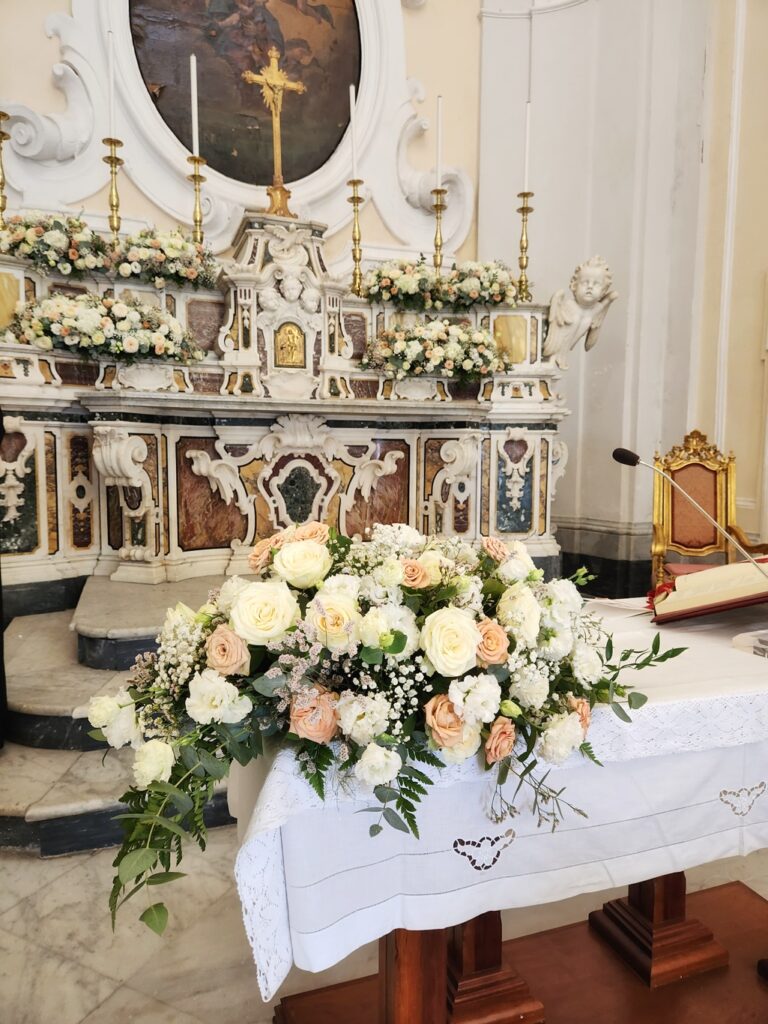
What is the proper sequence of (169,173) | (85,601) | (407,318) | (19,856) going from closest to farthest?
(19,856)
(85,601)
(407,318)
(169,173)

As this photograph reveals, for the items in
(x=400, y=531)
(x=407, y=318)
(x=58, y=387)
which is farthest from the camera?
(x=407, y=318)

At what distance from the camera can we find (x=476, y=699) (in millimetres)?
1192

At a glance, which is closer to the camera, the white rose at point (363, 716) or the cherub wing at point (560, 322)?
the white rose at point (363, 716)

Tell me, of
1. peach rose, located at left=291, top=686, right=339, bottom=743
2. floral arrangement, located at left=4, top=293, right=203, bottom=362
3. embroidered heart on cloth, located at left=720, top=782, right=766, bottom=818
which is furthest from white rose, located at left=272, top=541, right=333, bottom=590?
floral arrangement, located at left=4, top=293, right=203, bottom=362

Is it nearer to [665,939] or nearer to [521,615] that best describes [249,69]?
[521,615]

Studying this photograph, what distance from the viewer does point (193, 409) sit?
471cm

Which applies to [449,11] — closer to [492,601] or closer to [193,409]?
[193,409]

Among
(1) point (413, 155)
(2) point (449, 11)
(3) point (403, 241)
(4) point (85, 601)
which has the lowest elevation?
(4) point (85, 601)

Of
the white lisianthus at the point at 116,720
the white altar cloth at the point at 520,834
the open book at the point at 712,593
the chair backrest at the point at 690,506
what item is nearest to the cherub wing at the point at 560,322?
the chair backrest at the point at 690,506

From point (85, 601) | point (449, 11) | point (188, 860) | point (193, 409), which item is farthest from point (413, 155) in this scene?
point (188, 860)

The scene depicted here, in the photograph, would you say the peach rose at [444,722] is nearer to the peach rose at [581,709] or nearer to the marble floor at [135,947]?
the peach rose at [581,709]

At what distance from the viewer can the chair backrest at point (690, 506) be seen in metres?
5.26

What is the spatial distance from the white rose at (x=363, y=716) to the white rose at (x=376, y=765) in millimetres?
22

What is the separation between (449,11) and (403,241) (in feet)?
7.51
